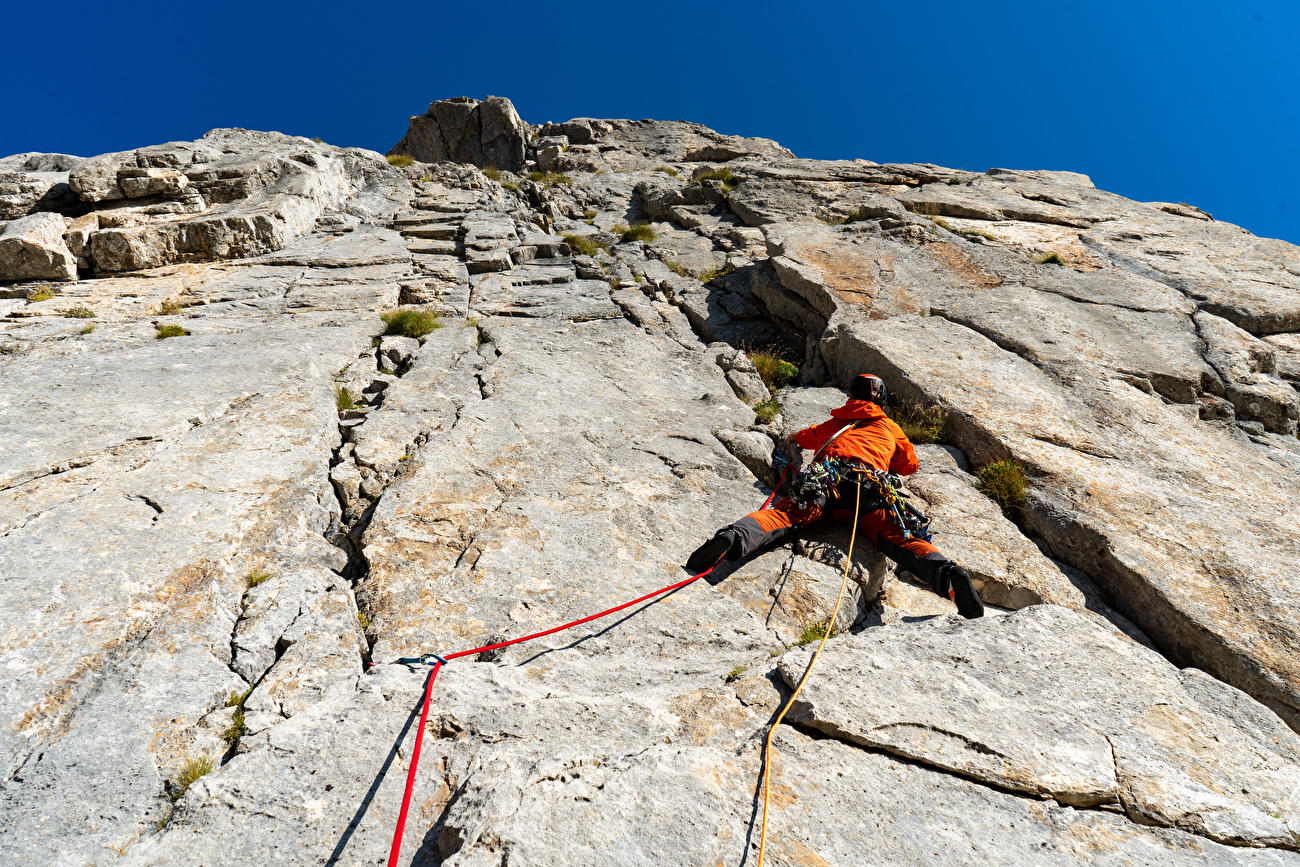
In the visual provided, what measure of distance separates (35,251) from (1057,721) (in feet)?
44.8

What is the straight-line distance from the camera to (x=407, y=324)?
8719 mm

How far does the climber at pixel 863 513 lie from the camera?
176 inches

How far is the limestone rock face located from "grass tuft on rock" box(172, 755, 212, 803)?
978 inches

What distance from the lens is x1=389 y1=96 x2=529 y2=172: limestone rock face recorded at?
24375mm

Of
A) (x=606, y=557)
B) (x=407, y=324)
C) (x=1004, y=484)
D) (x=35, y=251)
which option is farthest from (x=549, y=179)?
(x=606, y=557)

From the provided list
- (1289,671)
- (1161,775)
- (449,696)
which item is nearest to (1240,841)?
(1161,775)

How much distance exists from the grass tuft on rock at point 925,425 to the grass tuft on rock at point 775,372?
217cm

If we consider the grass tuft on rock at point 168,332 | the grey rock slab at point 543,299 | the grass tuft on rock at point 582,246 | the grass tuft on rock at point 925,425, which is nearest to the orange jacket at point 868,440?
the grass tuft on rock at point 925,425

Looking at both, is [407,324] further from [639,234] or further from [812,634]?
[639,234]

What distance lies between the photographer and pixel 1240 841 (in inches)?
107

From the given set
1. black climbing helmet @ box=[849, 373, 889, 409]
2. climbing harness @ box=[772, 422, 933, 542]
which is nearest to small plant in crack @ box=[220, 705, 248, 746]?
climbing harness @ box=[772, 422, 933, 542]

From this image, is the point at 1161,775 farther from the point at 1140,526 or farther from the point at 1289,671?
the point at 1140,526

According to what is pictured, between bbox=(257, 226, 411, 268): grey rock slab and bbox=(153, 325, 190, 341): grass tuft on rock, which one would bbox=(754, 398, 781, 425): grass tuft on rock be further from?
bbox=(257, 226, 411, 268): grey rock slab

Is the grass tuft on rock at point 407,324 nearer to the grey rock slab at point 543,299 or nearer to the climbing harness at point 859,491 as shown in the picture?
the grey rock slab at point 543,299
